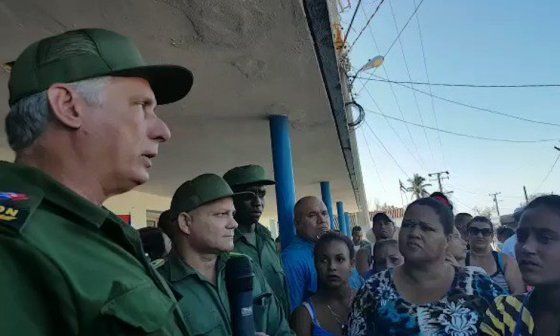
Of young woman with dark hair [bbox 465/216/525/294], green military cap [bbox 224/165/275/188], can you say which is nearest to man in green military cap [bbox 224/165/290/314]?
green military cap [bbox 224/165/275/188]

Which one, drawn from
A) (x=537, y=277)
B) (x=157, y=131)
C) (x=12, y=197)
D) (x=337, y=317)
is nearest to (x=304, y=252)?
(x=337, y=317)

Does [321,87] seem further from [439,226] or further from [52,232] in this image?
[52,232]

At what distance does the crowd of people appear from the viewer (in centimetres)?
81

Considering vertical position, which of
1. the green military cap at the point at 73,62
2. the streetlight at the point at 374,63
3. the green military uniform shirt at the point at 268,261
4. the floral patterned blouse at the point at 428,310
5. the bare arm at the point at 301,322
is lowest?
the bare arm at the point at 301,322

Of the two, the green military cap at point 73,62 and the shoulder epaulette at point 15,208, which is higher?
the green military cap at point 73,62

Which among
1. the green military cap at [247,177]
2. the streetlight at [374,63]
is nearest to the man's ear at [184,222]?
the green military cap at [247,177]

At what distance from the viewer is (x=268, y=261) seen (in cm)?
319

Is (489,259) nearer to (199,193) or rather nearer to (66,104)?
(199,193)

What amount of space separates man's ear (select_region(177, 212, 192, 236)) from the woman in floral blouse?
1079 mm

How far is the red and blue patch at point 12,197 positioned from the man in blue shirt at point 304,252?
261 cm

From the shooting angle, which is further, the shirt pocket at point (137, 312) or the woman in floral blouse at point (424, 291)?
the woman in floral blouse at point (424, 291)

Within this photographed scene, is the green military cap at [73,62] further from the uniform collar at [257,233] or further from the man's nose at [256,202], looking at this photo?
the man's nose at [256,202]

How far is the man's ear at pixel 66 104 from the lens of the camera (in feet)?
3.52

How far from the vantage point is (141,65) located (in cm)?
122
